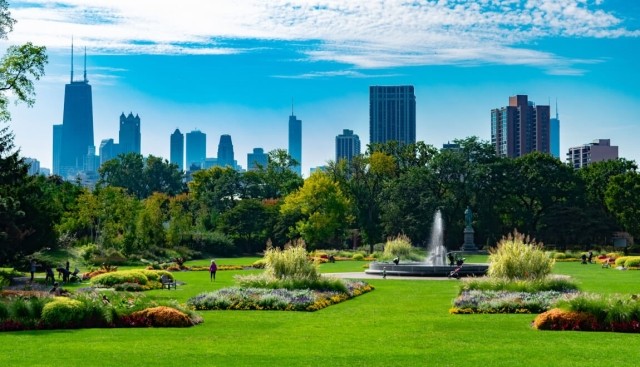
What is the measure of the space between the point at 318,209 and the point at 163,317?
56581 millimetres

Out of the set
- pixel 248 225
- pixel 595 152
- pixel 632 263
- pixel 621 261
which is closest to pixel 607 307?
pixel 632 263

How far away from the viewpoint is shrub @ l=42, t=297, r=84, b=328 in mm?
21719

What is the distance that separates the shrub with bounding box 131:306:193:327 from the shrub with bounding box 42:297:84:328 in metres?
1.44

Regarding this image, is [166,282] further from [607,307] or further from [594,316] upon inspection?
[607,307]

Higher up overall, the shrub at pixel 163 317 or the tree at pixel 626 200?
the tree at pixel 626 200

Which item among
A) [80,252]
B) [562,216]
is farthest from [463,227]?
[80,252]

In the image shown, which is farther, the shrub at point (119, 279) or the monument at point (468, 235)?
the monument at point (468, 235)

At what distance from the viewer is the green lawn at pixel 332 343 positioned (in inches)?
648

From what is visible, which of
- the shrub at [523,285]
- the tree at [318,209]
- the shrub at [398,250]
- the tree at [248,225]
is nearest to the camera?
the shrub at [523,285]

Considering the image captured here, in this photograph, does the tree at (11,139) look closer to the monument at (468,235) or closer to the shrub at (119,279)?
the shrub at (119,279)

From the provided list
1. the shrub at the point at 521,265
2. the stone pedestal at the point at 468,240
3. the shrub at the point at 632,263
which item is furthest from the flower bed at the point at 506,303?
the stone pedestal at the point at 468,240

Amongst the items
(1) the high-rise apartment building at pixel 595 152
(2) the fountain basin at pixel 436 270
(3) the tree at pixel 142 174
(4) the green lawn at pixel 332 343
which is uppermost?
(1) the high-rise apartment building at pixel 595 152

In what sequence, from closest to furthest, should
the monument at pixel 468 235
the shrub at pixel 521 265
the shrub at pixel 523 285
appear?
1. the shrub at pixel 523 285
2. the shrub at pixel 521 265
3. the monument at pixel 468 235

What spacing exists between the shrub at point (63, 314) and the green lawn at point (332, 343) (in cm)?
78
